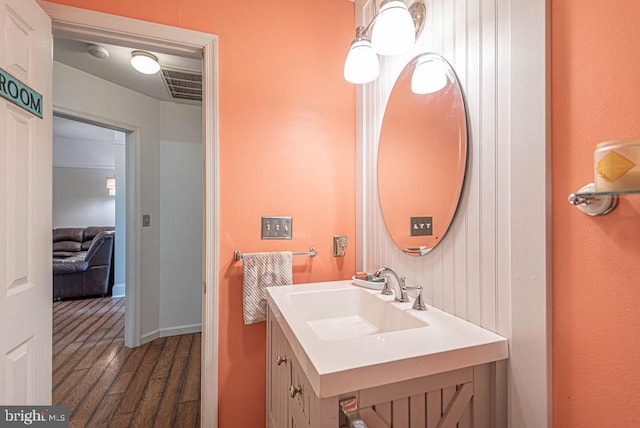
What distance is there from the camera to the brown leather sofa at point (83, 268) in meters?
3.94

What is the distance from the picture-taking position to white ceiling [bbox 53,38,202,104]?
1.91 metres

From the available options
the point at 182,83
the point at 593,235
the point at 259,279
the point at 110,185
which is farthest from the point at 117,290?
the point at 593,235

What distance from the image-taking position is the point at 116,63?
2.12 m

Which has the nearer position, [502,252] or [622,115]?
[622,115]

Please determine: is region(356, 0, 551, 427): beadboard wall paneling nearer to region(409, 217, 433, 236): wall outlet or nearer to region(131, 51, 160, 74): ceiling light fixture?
region(409, 217, 433, 236): wall outlet

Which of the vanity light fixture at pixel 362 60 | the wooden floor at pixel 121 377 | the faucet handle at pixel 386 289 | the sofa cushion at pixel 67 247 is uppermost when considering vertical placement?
the vanity light fixture at pixel 362 60

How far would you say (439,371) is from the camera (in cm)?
71

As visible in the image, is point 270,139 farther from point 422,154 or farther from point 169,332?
point 169,332

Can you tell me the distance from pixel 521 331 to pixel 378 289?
0.61m

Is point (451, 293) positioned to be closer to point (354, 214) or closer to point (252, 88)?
point (354, 214)

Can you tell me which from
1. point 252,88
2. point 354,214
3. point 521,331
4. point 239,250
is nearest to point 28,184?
point 239,250

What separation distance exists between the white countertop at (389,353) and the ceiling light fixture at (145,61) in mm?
2076

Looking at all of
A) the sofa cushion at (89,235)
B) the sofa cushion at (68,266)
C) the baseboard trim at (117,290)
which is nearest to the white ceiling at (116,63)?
the sofa cushion at (68,266)

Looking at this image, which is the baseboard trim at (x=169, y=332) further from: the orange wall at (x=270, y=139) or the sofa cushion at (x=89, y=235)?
the sofa cushion at (x=89, y=235)
